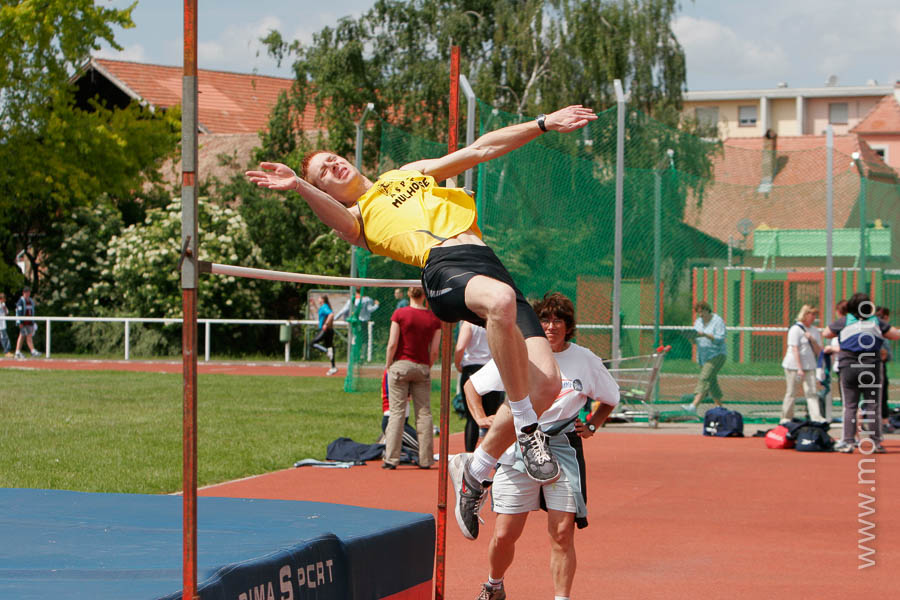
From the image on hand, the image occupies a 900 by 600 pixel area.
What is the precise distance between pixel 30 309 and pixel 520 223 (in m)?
18.4

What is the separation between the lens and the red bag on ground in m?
12.8

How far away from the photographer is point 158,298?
29297mm

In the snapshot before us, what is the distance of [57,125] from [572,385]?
25.3 metres

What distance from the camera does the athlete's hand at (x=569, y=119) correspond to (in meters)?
4.91

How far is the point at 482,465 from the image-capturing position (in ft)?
16.5

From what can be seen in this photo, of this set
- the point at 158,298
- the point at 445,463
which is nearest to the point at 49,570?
the point at 445,463

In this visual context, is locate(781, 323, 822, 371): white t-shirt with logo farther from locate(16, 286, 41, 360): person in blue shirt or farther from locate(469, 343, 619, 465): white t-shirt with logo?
locate(16, 286, 41, 360): person in blue shirt

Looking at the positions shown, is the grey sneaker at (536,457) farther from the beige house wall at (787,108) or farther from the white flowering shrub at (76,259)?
the beige house wall at (787,108)

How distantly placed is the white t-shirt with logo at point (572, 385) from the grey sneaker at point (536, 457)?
2.43 feet

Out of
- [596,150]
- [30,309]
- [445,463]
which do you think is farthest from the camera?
[30,309]

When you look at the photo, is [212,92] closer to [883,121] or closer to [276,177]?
[883,121]

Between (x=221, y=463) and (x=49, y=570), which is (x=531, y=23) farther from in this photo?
(x=49, y=570)

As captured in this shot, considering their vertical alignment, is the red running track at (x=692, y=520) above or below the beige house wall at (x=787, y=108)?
below

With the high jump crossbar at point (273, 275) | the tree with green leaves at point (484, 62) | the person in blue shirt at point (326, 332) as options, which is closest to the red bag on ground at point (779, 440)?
the high jump crossbar at point (273, 275)
